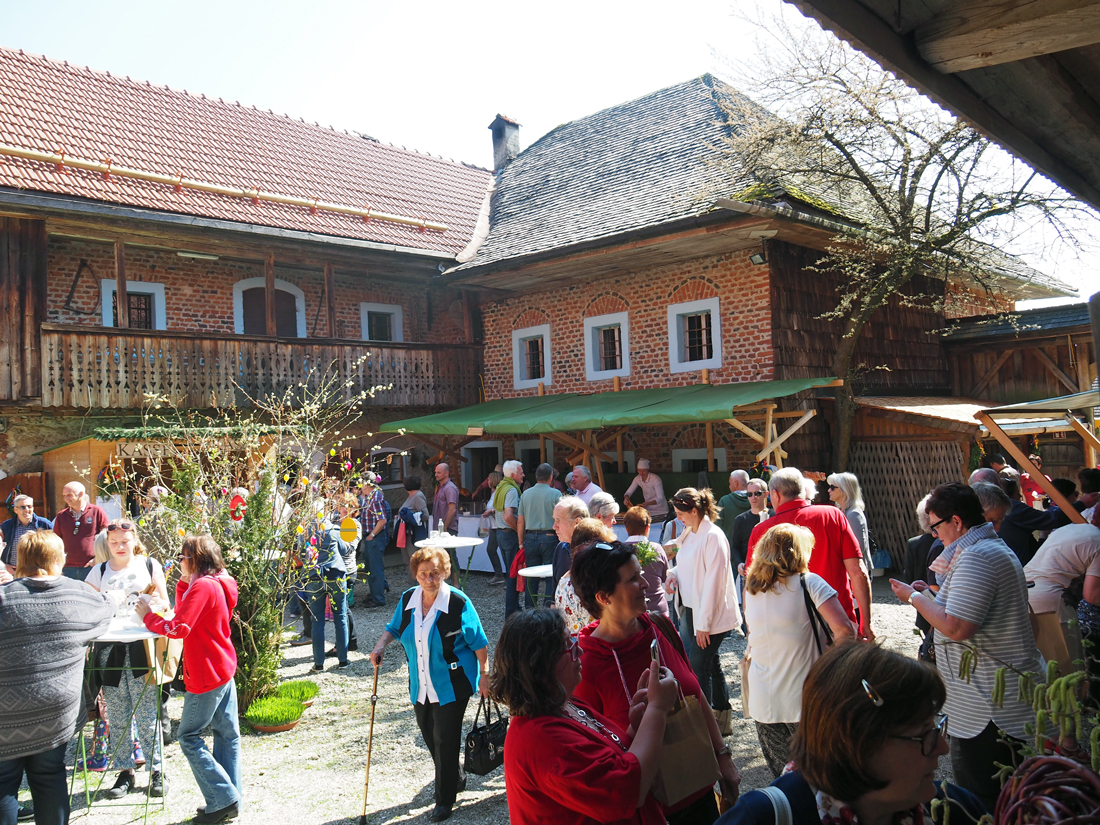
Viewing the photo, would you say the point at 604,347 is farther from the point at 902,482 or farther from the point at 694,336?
the point at 902,482

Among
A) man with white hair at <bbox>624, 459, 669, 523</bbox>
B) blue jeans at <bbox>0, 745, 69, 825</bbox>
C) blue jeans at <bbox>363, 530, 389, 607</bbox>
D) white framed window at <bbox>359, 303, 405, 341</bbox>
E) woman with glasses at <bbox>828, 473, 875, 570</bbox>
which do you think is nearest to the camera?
blue jeans at <bbox>0, 745, 69, 825</bbox>

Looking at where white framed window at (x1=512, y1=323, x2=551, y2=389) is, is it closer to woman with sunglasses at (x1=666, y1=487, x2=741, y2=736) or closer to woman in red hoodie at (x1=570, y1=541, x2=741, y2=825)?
woman with sunglasses at (x1=666, y1=487, x2=741, y2=736)

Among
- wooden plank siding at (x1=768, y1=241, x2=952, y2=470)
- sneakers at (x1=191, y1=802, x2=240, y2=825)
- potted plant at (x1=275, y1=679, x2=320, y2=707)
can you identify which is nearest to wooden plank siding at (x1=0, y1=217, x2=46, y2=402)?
potted plant at (x1=275, y1=679, x2=320, y2=707)

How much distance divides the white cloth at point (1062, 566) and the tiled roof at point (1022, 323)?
10.9 metres

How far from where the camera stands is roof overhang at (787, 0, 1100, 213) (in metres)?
2.14

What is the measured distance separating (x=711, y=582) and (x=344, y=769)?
2.73 meters

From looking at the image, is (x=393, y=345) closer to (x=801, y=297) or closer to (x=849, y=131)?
(x=801, y=297)

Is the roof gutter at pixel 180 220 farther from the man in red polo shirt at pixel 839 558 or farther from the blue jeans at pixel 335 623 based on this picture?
the man in red polo shirt at pixel 839 558

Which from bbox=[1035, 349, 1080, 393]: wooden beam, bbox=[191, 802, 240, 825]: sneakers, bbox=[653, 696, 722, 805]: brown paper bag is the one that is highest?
bbox=[1035, 349, 1080, 393]: wooden beam

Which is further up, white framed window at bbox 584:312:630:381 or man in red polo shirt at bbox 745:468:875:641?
white framed window at bbox 584:312:630:381

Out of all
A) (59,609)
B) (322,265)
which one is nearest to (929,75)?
(59,609)

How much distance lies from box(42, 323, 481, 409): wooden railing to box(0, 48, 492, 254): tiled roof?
210 centimetres

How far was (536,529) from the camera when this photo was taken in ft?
28.4

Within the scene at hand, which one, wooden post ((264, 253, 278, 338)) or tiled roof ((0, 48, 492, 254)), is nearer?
tiled roof ((0, 48, 492, 254))
